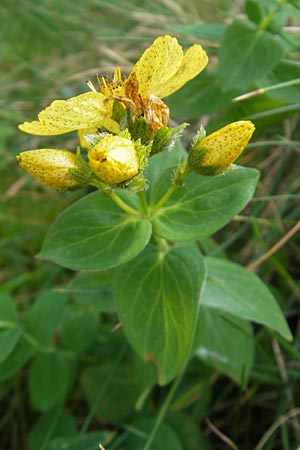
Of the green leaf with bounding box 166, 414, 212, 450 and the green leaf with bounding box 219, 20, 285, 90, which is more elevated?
the green leaf with bounding box 219, 20, 285, 90

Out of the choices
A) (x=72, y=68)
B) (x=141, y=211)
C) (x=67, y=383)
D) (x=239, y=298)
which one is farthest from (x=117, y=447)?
(x=72, y=68)

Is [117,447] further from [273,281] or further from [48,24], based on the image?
[48,24]

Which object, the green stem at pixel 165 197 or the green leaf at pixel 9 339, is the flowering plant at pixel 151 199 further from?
the green leaf at pixel 9 339

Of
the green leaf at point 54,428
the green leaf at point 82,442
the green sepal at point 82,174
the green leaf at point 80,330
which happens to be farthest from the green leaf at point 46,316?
the green sepal at point 82,174

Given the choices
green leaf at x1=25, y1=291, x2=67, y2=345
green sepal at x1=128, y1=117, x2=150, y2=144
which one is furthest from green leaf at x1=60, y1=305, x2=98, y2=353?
green sepal at x1=128, y1=117, x2=150, y2=144

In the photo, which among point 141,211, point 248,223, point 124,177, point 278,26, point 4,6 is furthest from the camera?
point 4,6

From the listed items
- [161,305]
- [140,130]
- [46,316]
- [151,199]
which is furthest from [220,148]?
[46,316]

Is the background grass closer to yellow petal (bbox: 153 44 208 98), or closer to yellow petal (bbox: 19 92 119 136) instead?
yellow petal (bbox: 153 44 208 98)
